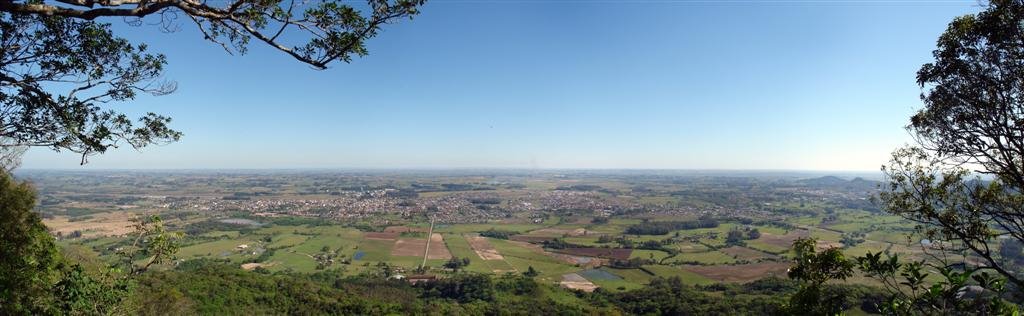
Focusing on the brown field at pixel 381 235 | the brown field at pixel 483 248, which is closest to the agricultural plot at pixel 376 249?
the brown field at pixel 381 235

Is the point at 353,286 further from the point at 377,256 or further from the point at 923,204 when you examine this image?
the point at 923,204

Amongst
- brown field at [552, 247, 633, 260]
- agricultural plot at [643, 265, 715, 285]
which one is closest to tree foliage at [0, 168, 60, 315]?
agricultural plot at [643, 265, 715, 285]

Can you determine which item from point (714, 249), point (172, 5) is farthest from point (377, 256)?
point (172, 5)

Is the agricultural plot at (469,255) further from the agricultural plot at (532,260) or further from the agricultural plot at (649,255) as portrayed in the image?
the agricultural plot at (649,255)

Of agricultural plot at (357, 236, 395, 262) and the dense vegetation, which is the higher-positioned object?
the dense vegetation

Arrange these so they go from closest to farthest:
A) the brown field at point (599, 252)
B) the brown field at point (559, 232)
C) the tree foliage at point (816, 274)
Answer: the tree foliage at point (816, 274) < the brown field at point (599, 252) < the brown field at point (559, 232)

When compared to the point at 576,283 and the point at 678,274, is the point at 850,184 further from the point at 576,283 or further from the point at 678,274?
the point at 576,283

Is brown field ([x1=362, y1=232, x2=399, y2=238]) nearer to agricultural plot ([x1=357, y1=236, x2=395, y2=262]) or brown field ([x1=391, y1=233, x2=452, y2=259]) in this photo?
agricultural plot ([x1=357, y1=236, x2=395, y2=262])

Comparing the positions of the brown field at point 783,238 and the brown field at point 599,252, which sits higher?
the brown field at point 783,238
